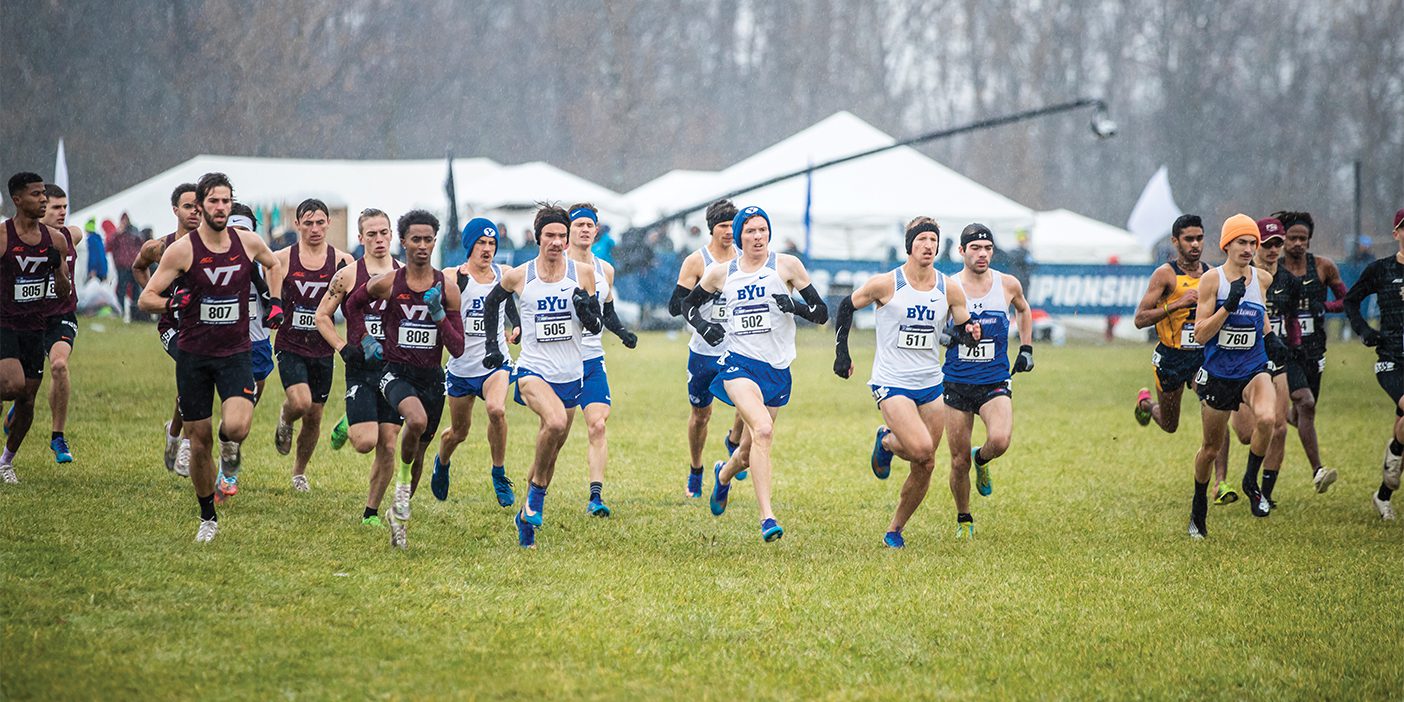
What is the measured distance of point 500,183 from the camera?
34.3 metres

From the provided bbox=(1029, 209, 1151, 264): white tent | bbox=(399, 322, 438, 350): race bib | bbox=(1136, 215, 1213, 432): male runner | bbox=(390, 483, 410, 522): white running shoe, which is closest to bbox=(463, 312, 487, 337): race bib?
bbox=(399, 322, 438, 350): race bib

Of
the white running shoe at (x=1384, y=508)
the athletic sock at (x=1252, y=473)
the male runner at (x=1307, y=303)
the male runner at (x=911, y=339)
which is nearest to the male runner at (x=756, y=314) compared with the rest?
the male runner at (x=911, y=339)

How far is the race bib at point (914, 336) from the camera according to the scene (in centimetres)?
860

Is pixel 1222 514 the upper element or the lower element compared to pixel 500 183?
lower

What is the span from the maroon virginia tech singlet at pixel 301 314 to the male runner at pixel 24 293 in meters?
1.67

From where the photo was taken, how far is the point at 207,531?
8.03 meters

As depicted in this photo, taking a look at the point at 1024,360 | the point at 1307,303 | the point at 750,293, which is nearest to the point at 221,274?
the point at 750,293

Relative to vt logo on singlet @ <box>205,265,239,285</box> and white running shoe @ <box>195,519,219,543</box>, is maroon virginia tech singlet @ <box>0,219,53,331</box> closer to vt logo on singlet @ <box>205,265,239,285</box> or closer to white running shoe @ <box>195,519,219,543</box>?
vt logo on singlet @ <box>205,265,239,285</box>

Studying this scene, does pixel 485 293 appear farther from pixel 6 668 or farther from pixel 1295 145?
pixel 1295 145

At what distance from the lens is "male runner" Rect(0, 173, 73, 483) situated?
30.9 ft

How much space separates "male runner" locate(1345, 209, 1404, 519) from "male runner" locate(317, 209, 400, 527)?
7.08 metres

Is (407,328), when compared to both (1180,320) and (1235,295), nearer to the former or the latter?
(1235,295)

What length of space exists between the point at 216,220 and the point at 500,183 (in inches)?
1051

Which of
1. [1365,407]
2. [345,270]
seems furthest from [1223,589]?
[1365,407]
